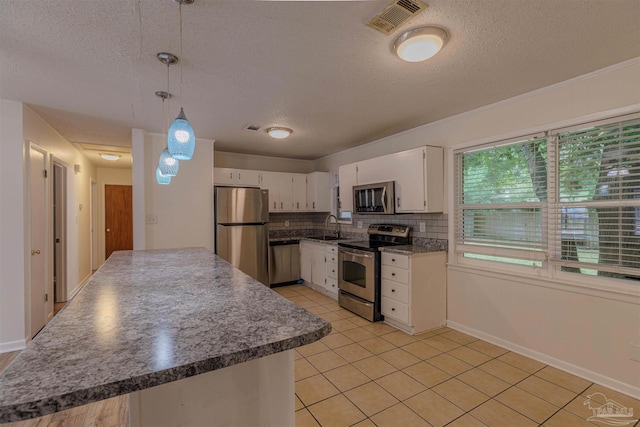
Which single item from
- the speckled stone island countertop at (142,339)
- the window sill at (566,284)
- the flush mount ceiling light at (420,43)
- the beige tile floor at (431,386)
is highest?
the flush mount ceiling light at (420,43)

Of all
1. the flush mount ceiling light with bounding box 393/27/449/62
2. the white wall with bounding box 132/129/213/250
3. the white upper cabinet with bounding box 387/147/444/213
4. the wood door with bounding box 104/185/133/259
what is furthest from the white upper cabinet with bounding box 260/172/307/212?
the wood door with bounding box 104/185/133/259

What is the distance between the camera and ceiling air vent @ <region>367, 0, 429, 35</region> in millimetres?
1507

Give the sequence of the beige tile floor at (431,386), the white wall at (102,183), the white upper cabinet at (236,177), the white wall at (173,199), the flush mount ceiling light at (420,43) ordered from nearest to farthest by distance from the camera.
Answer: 1. the flush mount ceiling light at (420,43)
2. the beige tile floor at (431,386)
3. the white wall at (173,199)
4. the white upper cabinet at (236,177)
5. the white wall at (102,183)

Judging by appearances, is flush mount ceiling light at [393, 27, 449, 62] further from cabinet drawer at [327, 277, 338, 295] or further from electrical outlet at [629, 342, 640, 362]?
cabinet drawer at [327, 277, 338, 295]

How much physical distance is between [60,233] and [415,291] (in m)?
4.96

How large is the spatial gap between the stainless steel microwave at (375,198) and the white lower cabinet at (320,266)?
2.49 ft

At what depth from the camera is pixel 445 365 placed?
2494mm

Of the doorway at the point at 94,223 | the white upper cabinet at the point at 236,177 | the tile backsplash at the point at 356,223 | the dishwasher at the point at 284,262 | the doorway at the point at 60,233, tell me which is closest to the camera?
the tile backsplash at the point at 356,223

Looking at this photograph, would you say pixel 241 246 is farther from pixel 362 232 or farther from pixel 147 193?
pixel 362 232

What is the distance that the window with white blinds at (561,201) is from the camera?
2.12 m

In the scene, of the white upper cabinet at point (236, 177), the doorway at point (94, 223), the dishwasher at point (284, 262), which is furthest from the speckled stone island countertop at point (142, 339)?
the doorway at point (94, 223)

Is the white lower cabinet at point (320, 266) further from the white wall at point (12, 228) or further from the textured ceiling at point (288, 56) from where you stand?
the white wall at point (12, 228)

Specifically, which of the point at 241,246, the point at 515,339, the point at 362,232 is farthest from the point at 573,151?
the point at 241,246

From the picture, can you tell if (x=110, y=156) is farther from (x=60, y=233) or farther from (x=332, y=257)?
(x=332, y=257)
